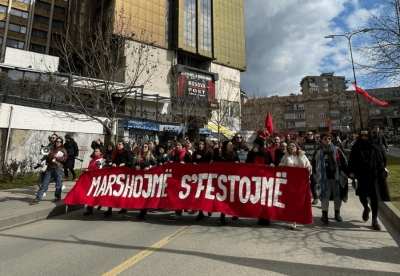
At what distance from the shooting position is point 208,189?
647 cm

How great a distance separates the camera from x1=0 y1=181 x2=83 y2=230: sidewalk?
648 cm

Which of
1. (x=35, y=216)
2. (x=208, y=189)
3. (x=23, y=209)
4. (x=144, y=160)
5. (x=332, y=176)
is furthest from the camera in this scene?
(x=144, y=160)

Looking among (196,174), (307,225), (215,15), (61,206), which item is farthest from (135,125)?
(215,15)

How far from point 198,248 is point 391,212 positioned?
4.59 meters

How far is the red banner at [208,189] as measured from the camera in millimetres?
5914

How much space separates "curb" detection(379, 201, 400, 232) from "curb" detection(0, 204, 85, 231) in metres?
8.03

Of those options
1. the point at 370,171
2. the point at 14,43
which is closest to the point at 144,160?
the point at 370,171

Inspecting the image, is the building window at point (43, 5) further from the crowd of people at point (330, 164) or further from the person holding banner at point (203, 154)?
the person holding banner at point (203, 154)

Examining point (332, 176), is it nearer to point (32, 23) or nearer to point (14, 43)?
point (14, 43)

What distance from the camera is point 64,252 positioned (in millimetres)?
4504

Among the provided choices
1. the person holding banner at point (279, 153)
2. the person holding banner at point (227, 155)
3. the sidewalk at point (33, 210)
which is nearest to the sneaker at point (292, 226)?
the sidewalk at point (33, 210)

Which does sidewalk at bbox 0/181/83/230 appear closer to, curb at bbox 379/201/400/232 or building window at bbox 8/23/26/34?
curb at bbox 379/201/400/232

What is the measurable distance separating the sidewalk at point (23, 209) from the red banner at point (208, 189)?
597 mm

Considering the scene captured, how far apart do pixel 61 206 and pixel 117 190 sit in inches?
73.1
